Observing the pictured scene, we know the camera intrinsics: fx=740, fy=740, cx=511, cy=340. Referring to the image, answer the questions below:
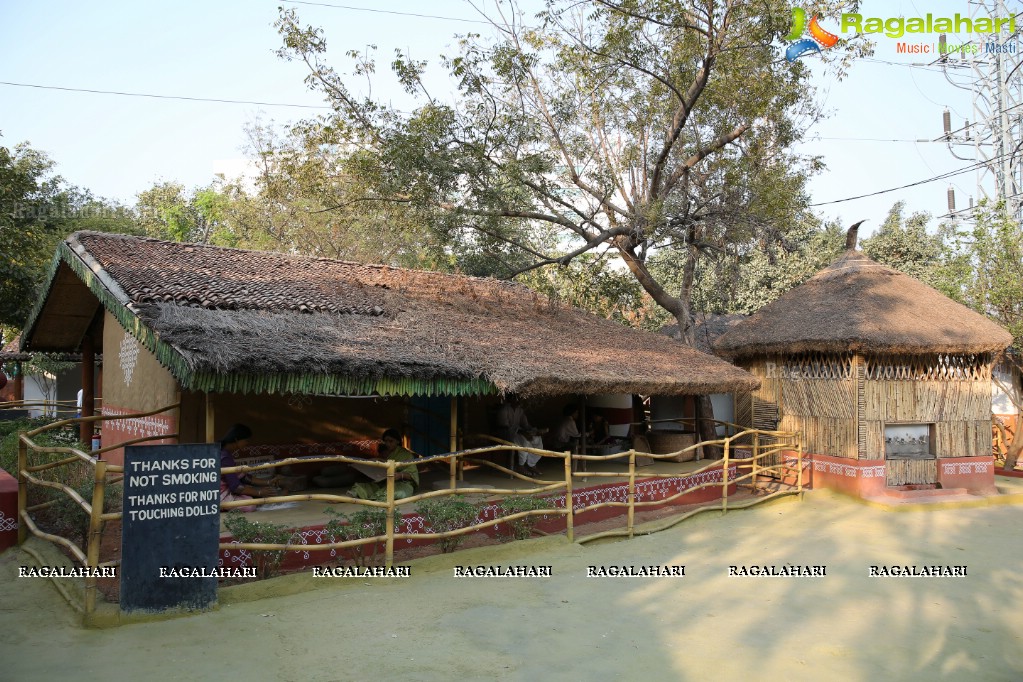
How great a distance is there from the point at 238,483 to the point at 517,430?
4.49 metres

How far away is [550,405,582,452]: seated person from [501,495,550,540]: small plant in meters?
3.66

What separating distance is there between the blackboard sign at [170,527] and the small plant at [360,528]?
126 centimetres

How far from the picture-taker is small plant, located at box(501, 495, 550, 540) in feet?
26.1

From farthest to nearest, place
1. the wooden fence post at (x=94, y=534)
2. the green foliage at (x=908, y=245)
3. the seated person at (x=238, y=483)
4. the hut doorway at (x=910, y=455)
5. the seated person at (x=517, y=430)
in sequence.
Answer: the green foliage at (x=908, y=245) < the hut doorway at (x=910, y=455) < the seated person at (x=517, y=430) < the seated person at (x=238, y=483) < the wooden fence post at (x=94, y=534)

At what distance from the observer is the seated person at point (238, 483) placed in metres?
7.65

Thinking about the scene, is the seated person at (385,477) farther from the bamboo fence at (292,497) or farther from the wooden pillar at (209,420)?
the wooden pillar at (209,420)

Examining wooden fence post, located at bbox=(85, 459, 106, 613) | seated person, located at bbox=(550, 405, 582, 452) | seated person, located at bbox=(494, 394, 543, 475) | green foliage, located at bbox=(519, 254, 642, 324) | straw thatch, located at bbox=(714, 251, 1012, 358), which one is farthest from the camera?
green foliage, located at bbox=(519, 254, 642, 324)

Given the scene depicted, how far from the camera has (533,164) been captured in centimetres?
1280

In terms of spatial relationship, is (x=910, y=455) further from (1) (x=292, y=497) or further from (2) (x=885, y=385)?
(1) (x=292, y=497)

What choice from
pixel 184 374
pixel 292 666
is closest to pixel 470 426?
pixel 184 374

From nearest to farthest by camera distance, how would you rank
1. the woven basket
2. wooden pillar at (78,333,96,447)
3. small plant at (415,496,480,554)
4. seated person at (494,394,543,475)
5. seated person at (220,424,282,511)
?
small plant at (415,496,480,554)
seated person at (220,424,282,511)
seated person at (494,394,543,475)
wooden pillar at (78,333,96,447)
the woven basket

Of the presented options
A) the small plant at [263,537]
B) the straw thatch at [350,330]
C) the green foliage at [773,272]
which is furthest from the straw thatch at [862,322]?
the small plant at [263,537]

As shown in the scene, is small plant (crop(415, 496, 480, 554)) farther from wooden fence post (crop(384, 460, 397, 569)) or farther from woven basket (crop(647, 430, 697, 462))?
woven basket (crop(647, 430, 697, 462))

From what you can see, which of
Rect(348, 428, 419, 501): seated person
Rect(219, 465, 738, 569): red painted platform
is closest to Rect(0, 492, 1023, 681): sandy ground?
Rect(219, 465, 738, 569): red painted platform
